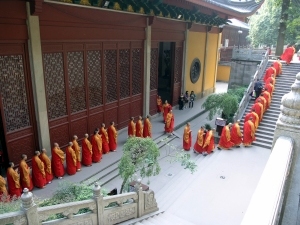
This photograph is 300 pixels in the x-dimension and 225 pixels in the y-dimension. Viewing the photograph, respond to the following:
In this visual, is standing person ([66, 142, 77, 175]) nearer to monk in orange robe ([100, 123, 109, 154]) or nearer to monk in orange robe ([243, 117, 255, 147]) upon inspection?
monk in orange robe ([100, 123, 109, 154])

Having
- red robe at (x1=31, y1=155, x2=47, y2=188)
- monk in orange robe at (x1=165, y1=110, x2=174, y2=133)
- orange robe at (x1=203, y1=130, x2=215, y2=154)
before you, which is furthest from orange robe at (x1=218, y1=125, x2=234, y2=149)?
red robe at (x1=31, y1=155, x2=47, y2=188)

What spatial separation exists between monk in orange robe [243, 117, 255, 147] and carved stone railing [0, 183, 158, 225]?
5.61 m

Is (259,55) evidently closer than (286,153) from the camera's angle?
No

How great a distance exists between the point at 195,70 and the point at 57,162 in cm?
1148

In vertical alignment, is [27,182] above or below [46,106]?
below

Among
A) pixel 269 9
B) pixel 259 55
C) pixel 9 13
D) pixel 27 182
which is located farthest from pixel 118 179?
pixel 269 9

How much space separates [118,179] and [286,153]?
19.3ft

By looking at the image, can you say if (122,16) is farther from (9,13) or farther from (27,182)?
(27,182)

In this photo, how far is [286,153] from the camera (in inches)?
122

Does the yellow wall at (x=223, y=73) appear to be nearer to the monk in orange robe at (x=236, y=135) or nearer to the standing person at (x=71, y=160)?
the monk in orange robe at (x=236, y=135)

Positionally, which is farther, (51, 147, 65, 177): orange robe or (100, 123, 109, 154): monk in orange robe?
→ (100, 123, 109, 154): monk in orange robe

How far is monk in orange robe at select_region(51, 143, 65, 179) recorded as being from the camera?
24.5 feet

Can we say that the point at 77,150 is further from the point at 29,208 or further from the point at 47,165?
the point at 29,208

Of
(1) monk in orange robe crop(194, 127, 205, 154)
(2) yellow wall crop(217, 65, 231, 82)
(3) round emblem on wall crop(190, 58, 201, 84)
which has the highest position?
(3) round emblem on wall crop(190, 58, 201, 84)
